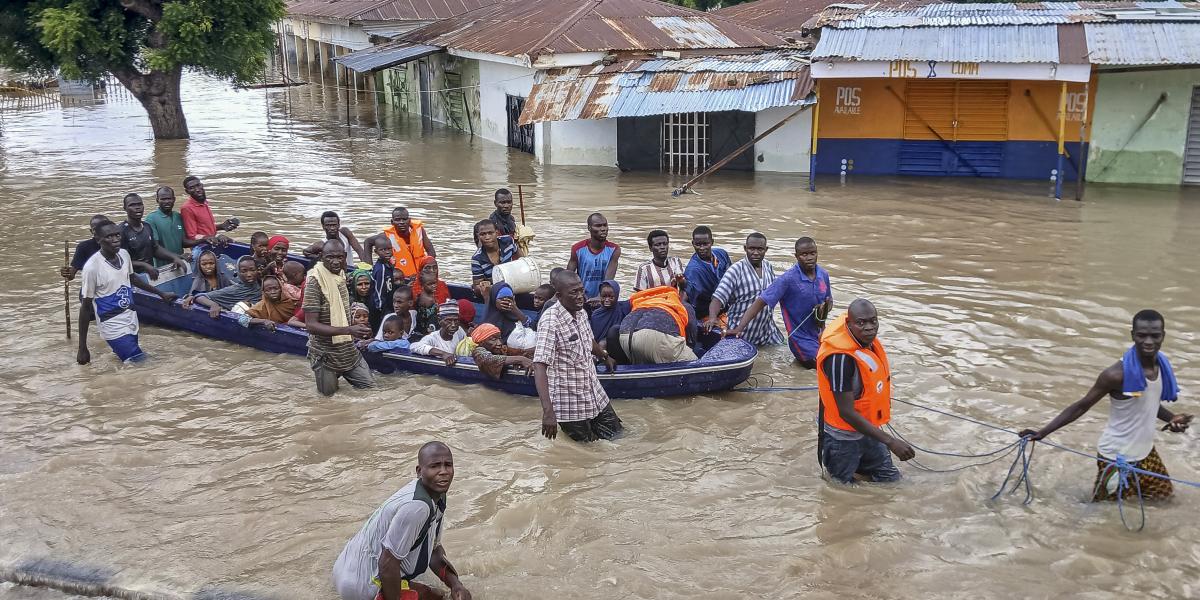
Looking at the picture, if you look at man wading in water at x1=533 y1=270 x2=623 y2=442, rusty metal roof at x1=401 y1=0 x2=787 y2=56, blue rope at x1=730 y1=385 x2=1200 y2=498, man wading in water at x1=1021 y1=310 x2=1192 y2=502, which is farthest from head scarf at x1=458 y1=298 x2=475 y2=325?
rusty metal roof at x1=401 y1=0 x2=787 y2=56

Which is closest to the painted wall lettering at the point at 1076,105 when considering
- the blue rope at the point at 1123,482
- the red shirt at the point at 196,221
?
the blue rope at the point at 1123,482

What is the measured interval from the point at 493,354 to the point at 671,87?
1145 centimetres

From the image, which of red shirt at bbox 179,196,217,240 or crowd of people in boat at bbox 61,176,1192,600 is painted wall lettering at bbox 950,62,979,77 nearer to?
crowd of people in boat at bbox 61,176,1192,600

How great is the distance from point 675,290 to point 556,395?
1904 millimetres

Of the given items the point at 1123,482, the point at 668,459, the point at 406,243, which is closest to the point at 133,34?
the point at 406,243

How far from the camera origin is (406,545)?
16.2 feet

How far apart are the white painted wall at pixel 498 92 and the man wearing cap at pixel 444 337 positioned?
12.6 meters

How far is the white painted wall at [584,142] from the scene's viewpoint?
20766 mm

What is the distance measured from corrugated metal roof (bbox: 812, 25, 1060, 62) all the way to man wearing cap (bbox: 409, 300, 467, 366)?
10.1 metres

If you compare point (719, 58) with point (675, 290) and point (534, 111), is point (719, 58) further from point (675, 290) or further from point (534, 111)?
point (675, 290)

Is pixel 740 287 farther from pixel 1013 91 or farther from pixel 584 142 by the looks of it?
pixel 584 142

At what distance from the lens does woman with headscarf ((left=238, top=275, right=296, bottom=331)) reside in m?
9.66

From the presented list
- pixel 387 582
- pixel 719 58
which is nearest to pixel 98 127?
pixel 719 58

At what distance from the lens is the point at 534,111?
64.4ft
